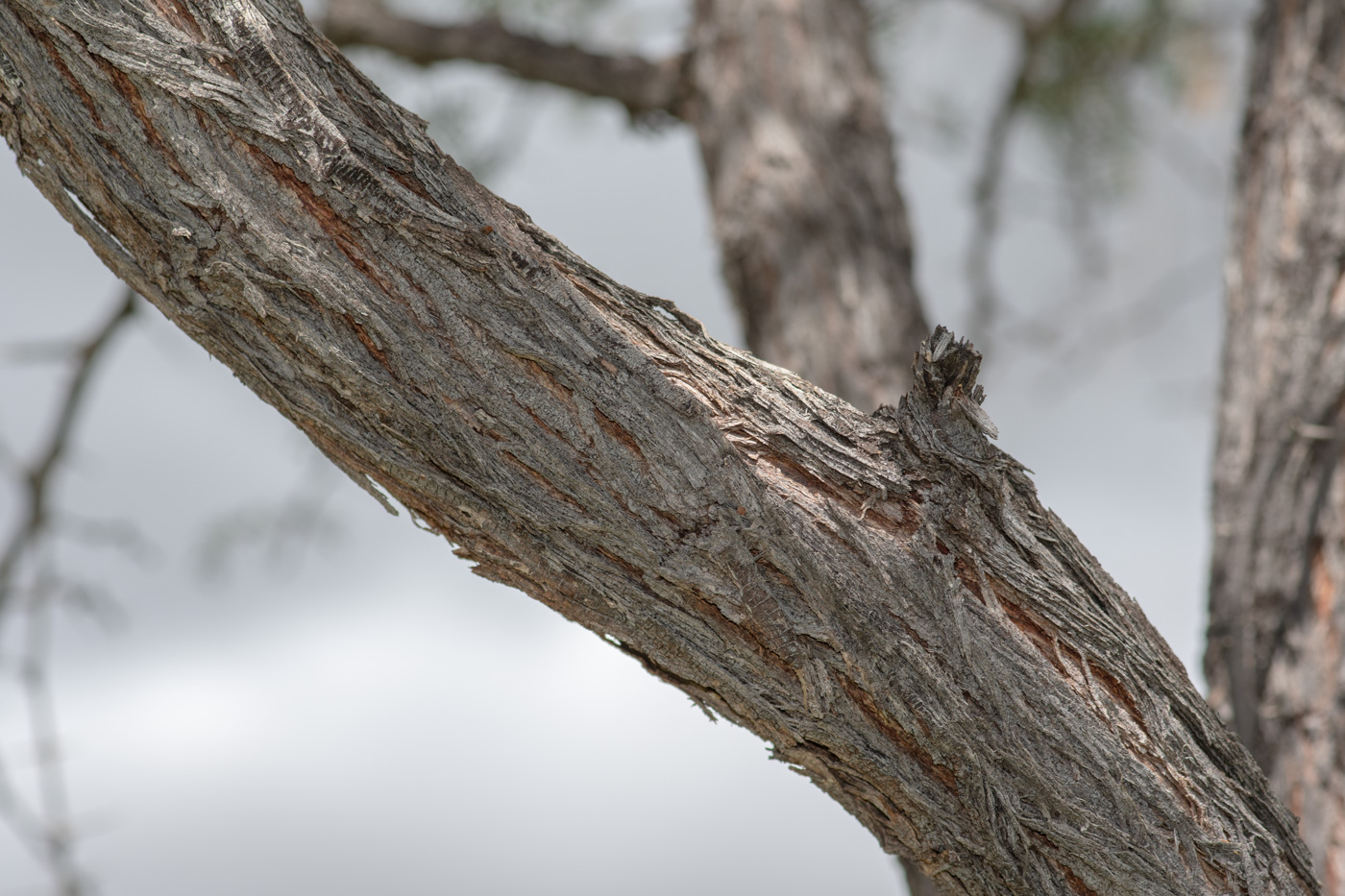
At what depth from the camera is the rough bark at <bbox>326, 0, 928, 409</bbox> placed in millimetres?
1243

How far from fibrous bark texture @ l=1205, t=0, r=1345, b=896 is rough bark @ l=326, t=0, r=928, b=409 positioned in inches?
14.8

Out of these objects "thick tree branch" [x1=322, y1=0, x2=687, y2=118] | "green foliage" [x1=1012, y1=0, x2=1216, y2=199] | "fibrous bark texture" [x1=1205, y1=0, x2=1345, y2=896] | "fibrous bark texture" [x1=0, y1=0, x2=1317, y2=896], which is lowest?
"fibrous bark texture" [x1=0, y1=0, x2=1317, y2=896]

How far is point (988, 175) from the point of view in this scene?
1870 millimetres

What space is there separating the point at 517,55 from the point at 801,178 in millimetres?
546

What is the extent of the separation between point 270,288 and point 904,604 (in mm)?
422

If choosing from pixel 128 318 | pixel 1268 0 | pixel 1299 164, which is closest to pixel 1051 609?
pixel 1299 164

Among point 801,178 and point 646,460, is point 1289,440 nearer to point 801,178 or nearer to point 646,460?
point 801,178

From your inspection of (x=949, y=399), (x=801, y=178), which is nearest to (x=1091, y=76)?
(x=801, y=178)

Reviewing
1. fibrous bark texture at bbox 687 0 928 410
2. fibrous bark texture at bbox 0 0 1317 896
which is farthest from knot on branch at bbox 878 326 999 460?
fibrous bark texture at bbox 687 0 928 410

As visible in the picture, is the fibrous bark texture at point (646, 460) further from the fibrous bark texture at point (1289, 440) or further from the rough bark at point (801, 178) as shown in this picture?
the rough bark at point (801, 178)

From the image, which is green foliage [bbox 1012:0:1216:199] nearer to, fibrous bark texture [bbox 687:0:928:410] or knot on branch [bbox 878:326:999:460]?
fibrous bark texture [bbox 687:0:928:410]

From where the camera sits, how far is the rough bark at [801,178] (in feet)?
4.08

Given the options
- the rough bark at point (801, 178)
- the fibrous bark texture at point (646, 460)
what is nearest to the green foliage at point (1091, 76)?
the rough bark at point (801, 178)

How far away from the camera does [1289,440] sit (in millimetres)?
1060
